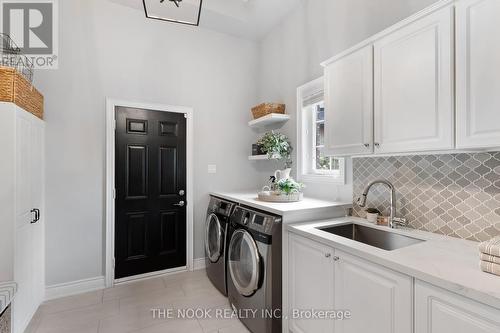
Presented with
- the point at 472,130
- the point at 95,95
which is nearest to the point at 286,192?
the point at 472,130

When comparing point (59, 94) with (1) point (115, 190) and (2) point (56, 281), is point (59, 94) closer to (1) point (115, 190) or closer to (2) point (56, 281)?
(1) point (115, 190)

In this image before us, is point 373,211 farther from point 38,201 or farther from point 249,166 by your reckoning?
point 38,201

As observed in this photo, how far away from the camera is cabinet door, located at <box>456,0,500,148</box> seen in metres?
1.10

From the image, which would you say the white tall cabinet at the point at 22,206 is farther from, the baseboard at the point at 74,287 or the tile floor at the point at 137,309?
the tile floor at the point at 137,309

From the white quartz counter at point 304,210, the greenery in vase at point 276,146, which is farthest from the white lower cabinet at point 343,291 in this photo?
the greenery in vase at point 276,146

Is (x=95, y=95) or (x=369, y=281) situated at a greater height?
(x=95, y=95)

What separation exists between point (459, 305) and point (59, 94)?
11.7ft

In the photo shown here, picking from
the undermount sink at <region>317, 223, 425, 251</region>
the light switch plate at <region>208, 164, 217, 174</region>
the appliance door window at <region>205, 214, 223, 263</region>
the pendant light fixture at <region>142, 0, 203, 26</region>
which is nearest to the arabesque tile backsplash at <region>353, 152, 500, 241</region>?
the undermount sink at <region>317, 223, 425, 251</region>

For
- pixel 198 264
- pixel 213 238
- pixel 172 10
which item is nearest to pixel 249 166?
pixel 213 238

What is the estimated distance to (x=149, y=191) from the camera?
300cm

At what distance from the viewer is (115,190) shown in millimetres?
2838

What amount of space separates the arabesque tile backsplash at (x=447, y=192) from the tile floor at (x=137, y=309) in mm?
1644

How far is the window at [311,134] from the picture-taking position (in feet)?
8.90

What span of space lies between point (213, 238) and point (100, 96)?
2083 millimetres
